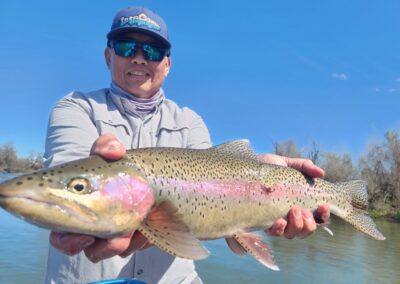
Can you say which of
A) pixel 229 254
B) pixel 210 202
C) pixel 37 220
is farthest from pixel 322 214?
pixel 229 254

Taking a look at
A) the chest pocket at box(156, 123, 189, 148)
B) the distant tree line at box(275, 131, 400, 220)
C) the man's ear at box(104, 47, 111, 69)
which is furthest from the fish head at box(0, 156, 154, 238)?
the distant tree line at box(275, 131, 400, 220)

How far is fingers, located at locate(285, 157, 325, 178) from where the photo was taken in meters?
4.29

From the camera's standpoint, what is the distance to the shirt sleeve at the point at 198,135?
13.2 ft

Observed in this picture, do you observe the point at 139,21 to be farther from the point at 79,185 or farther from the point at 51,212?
the point at 51,212

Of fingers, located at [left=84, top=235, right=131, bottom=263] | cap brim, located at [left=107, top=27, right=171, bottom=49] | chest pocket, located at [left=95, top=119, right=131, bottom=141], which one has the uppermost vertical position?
cap brim, located at [left=107, top=27, right=171, bottom=49]

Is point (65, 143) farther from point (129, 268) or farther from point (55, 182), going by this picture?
point (129, 268)

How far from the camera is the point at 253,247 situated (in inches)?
145

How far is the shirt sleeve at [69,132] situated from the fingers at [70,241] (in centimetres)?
70

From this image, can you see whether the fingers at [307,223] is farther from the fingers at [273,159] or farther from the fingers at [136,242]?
the fingers at [136,242]

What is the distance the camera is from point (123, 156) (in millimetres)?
2889

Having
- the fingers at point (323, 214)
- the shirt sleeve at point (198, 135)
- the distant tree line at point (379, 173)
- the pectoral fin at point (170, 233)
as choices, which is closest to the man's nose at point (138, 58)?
the shirt sleeve at point (198, 135)

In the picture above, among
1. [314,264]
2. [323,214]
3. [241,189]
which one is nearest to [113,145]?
[241,189]

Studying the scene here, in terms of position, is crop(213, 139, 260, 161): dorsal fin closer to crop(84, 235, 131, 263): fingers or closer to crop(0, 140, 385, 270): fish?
crop(0, 140, 385, 270): fish

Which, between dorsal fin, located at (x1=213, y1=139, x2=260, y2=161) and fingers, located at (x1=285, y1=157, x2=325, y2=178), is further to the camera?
fingers, located at (x1=285, y1=157, x2=325, y2=178)
